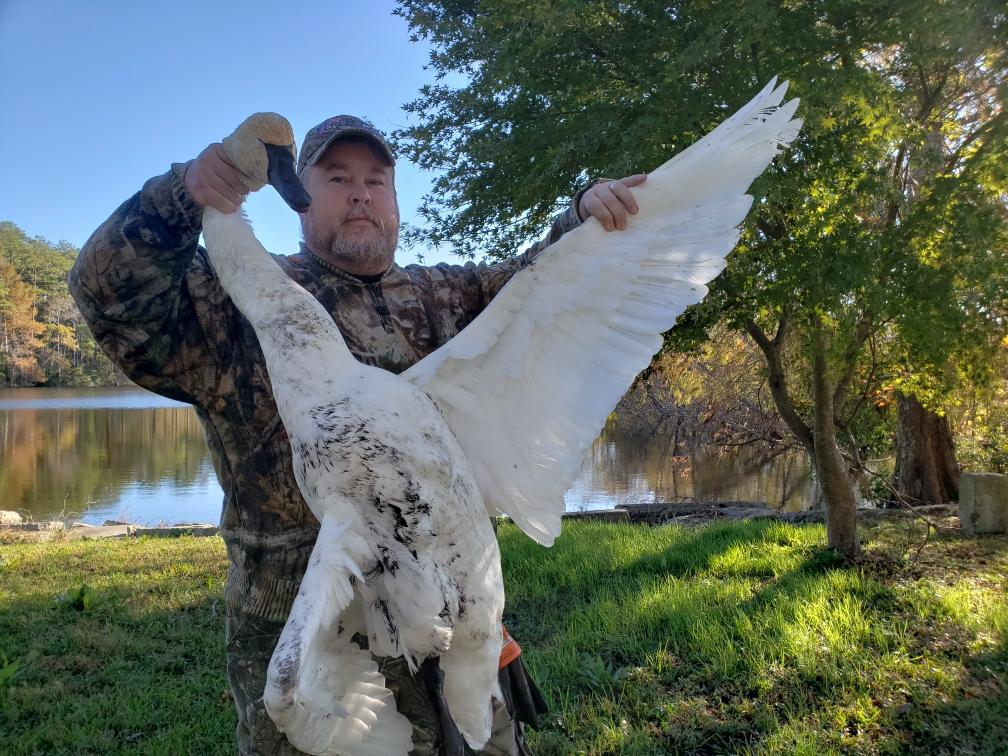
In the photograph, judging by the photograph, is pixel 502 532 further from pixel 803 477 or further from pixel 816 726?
pixel 803 477

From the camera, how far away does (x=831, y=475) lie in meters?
6.70

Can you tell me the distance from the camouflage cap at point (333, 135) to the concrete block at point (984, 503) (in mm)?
8109

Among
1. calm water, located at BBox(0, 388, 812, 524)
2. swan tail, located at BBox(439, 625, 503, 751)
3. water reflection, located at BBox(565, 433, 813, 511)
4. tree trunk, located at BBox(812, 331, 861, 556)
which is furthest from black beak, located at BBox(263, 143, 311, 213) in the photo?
water reflection, located at BBox(565, 433, 813, 511)

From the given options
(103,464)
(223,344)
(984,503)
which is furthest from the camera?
(103,464)

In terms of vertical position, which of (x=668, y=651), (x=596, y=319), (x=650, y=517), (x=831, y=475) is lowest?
(x=668, y=651)

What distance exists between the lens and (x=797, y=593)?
17.4 feet

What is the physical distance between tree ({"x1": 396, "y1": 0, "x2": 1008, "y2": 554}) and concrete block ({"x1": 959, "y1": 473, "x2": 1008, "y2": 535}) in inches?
114

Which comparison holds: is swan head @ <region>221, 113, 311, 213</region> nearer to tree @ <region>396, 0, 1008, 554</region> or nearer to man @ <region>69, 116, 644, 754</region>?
man @ <region>69, 116, 644, 754</region>

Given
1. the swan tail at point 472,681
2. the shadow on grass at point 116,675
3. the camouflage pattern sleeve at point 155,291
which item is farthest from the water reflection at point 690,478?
the camouflage pattern sleeve at point 155,291

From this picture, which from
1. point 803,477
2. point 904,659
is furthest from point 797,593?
point 803,477

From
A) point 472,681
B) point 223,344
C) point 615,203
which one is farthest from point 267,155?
point 472,681

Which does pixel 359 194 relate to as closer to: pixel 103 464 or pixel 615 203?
pixel 615 203

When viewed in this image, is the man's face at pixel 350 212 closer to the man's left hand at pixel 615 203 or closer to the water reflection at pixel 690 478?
Answer: the man's left hand at pixel 615 203

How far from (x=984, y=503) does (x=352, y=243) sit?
8263 millimetres
